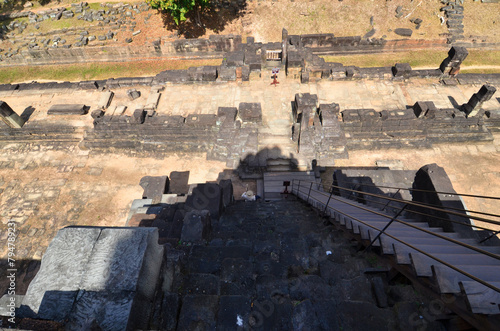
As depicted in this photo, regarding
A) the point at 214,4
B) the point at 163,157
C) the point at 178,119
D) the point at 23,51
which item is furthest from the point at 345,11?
the point at 23,51

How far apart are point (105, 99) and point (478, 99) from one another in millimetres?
21406

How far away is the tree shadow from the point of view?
74.8ft

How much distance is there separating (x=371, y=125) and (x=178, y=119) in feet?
34.5

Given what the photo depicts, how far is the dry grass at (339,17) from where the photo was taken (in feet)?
72.0

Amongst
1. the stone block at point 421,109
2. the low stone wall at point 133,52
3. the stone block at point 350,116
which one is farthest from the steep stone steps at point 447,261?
the low stone wall at point 133,52

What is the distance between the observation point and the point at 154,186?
38.7ft

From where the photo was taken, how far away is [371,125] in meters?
13.3

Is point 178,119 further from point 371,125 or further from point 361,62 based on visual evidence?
point 361,62

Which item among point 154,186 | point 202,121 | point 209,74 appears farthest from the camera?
point 209,74

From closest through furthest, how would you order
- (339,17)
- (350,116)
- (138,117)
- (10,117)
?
(350,116) → (138,117) → (10,117) → (339,17)

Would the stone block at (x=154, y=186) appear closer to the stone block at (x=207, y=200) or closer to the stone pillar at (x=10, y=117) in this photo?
the stone block at (x=207, y=200)

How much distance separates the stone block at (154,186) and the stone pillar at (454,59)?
17.8 meters

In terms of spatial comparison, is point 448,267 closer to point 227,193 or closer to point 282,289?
point 282,289

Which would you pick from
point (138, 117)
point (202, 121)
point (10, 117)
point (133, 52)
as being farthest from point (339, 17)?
point (10, 117)
